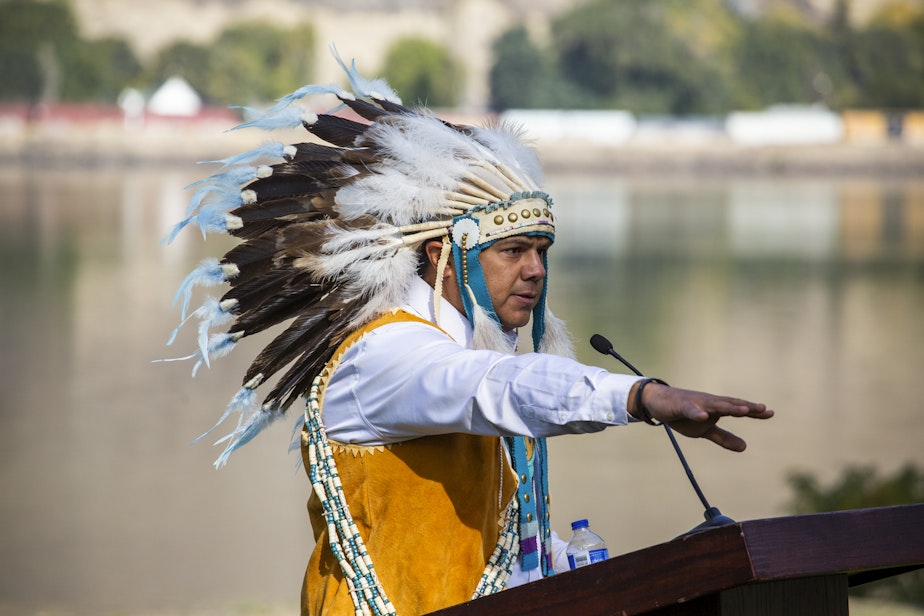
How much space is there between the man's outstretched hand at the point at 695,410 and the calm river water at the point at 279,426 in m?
3.77

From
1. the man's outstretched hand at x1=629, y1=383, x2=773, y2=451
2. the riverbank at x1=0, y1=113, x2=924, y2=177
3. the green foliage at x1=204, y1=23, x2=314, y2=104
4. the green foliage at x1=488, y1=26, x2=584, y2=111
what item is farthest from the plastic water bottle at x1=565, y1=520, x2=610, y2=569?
the green foliage at x1=488, y1=26, x2=584, y2=111

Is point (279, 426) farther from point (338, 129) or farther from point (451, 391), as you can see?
point (451, 391)

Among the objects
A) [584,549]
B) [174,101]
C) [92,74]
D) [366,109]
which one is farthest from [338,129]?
[92,74]

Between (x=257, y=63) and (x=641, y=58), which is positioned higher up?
(x=257, y=63)

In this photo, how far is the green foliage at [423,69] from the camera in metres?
70.8

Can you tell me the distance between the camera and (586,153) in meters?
57.7

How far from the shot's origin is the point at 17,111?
60.9m

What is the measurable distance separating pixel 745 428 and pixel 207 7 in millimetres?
84394

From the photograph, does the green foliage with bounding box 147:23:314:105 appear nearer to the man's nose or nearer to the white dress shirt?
the man's nose

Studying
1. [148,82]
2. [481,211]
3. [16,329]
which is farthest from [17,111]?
[481,211]

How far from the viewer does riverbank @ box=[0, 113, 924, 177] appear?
56688 mm

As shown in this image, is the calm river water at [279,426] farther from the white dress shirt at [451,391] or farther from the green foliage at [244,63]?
the green foliage at [244,63]

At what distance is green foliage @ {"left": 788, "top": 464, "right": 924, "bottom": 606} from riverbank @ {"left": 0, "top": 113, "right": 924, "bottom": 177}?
5006 centimetres

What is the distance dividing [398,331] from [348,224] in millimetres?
293
